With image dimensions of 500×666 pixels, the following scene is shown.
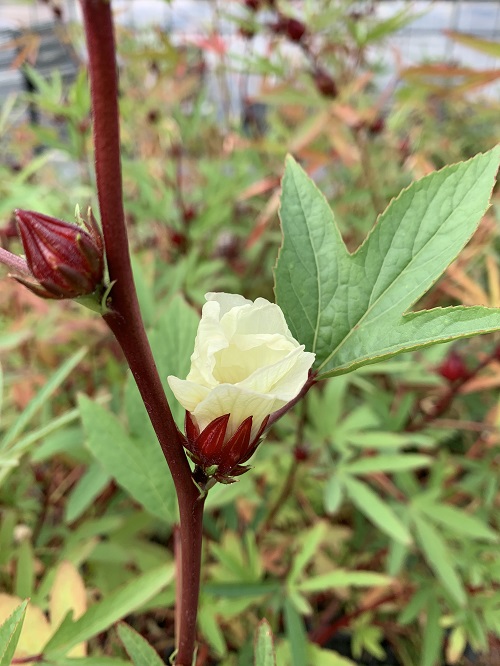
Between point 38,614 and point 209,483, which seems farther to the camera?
point 38,614

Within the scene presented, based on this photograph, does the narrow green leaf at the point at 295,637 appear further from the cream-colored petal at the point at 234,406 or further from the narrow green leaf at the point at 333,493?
the cream-colored petal at the point at 234,406

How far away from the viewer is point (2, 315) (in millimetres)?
1000

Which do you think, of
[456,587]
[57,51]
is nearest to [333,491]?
[456,587]

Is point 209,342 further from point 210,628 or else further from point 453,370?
point 453,370

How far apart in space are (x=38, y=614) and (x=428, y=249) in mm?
364

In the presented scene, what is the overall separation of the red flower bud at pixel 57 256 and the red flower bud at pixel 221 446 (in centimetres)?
7

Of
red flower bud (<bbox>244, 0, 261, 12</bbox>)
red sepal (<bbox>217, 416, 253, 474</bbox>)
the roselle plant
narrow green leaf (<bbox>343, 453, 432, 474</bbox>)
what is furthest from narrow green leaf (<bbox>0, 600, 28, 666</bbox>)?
red flower bud (<bbox>244, 0, 261, 12</bbox>)

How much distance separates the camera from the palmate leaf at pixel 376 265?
10.3 inches

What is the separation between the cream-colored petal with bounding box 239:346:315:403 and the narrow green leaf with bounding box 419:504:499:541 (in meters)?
0.59

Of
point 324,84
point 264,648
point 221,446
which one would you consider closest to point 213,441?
point 221,446

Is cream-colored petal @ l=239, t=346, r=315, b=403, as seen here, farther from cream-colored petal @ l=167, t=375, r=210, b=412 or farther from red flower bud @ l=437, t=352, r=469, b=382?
red flower bud @ l=437, t=352, r=469, b=382

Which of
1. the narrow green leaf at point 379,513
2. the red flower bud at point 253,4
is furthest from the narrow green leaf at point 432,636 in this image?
the red flower bud at point 253,4

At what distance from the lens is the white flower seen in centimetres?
22

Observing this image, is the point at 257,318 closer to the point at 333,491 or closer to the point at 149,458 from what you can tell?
the point at 149,458
